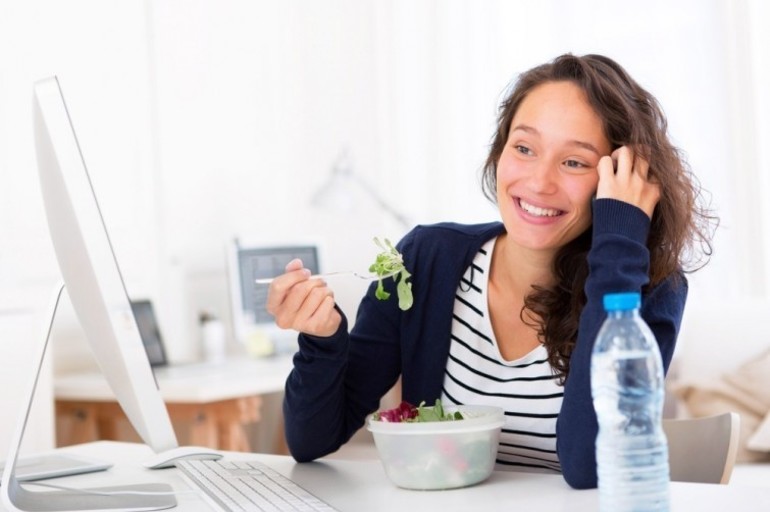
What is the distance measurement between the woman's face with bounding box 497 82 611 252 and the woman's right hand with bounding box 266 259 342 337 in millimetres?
346

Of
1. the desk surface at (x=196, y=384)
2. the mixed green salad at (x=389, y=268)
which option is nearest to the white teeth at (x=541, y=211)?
the mixed green salad at (x=389, y=268)

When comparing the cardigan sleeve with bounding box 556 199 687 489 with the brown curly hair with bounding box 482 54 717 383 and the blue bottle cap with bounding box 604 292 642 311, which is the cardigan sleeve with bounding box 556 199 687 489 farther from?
the blue bottle cap with bounding box 604 292 642 311

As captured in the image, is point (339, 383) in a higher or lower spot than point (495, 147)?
lower

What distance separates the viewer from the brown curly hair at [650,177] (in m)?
1.57

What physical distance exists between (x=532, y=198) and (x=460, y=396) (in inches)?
13.7

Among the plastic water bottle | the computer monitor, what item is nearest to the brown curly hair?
the plastic water bottle

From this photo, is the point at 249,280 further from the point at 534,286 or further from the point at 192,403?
the point at 534,286

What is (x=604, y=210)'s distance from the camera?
1.45 metres

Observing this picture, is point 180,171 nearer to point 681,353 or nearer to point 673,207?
point 681,353

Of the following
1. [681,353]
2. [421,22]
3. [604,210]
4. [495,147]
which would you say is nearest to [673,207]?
[604,210]

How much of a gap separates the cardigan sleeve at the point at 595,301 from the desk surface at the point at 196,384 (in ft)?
5.79

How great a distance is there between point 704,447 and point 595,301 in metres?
0.44

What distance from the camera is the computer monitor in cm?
125

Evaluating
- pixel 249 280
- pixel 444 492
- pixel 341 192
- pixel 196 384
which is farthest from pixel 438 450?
pixel 341 192
